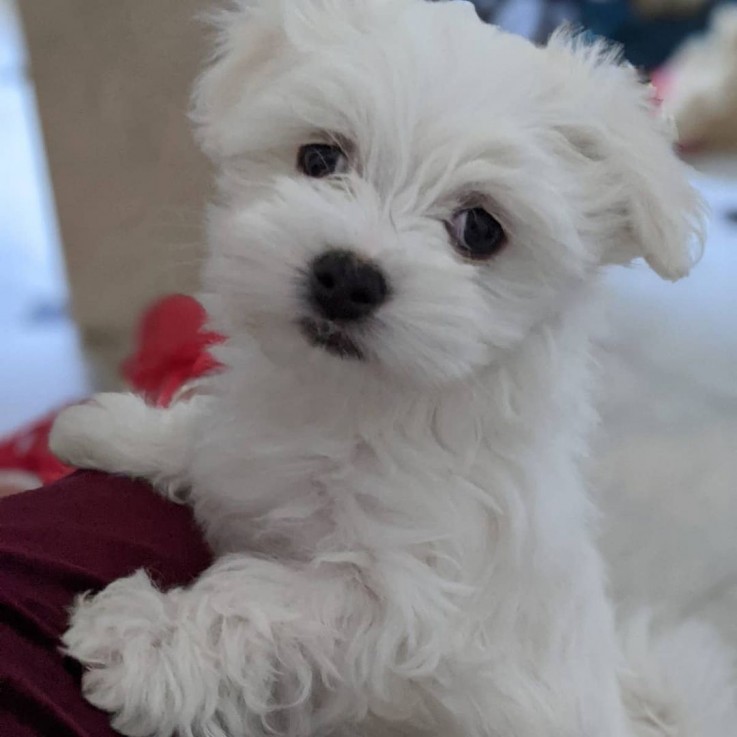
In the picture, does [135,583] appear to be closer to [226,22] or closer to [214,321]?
[214,321]

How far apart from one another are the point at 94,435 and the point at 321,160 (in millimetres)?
600

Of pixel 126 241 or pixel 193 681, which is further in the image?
pixel 126 241

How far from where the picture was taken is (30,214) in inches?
171

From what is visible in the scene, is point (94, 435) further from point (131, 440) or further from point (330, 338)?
point (330, 338)

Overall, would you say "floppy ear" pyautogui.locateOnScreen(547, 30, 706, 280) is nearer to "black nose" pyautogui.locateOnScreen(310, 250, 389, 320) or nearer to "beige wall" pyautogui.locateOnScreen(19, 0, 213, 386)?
"black nose" pyautogui.locateOnScreen(310, 250, 389, 320)

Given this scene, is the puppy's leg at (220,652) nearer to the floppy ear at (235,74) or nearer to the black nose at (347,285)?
the black nose at (347,285)

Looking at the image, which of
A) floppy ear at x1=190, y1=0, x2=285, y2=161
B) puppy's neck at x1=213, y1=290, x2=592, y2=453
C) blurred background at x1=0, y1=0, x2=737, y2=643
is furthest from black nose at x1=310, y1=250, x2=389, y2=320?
blurred background at x1=0, y1=0, x2=737, y2=643

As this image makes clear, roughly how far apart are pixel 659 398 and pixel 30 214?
2.93 meters

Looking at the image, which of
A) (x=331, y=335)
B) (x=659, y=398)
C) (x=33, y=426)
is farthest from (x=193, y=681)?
(x=659, y=398)

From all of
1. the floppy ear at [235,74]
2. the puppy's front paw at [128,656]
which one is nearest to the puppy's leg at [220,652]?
the puppy's front paw at [128,656]

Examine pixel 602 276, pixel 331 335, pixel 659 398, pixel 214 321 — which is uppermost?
pixel 602 276

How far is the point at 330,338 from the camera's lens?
114 cm

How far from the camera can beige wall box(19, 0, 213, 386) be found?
2.99 m

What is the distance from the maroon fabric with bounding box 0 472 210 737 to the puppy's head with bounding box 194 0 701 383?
30cm
